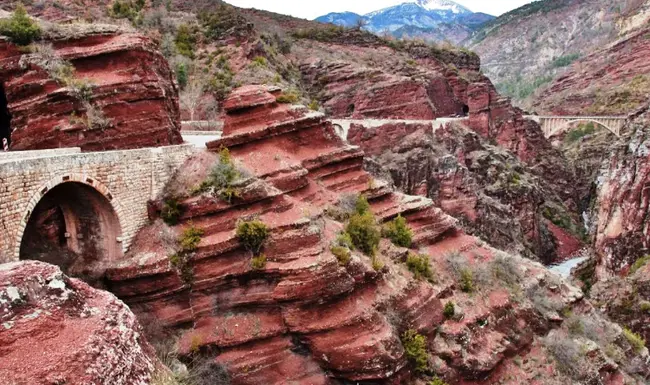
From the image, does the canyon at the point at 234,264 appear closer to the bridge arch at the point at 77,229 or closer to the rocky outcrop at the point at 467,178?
the bridge arch at the point at 77,229

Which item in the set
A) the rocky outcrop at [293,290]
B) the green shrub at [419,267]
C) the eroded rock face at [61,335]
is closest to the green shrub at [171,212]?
the rocky outcrop at [293,290]

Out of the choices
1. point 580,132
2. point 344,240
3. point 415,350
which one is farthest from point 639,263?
point 580,132

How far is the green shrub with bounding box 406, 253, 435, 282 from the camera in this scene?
1973 centimetres

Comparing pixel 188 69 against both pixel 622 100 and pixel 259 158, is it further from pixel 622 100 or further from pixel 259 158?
pixel 622 100

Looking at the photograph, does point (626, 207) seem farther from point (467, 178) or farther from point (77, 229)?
point (77, 229)


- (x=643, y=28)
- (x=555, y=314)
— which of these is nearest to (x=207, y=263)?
(x=555, y=314)

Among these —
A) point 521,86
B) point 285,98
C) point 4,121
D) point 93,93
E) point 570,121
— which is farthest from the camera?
point 521,86

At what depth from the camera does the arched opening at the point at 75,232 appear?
51.2 ft

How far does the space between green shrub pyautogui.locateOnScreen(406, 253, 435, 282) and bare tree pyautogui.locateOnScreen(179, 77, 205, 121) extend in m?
21.6

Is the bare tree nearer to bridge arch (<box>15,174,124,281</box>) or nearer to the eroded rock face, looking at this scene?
bridge arch (<box>15,174,124,281</box>)

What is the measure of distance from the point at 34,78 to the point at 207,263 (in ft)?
24.7

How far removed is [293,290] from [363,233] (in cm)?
430

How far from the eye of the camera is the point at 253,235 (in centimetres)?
1608

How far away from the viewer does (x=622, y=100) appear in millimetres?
85750
